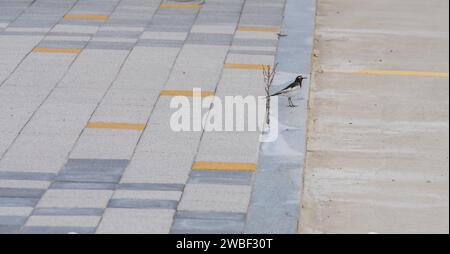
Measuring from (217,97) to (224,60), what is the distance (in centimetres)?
164

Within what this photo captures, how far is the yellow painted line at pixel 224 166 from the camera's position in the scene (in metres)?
11.7

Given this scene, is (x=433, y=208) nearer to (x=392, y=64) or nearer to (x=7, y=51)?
(x=392, y=64)

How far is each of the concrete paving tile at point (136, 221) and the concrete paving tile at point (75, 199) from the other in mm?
274

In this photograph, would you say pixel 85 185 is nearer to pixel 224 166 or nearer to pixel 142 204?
pixel 142 204

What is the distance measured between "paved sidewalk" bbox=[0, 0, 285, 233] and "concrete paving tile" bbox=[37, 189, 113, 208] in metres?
0.02

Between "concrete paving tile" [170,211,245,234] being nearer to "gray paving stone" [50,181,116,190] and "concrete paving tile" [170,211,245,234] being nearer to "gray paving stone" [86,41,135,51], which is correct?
"gray paving stone" [50,181,116,190]

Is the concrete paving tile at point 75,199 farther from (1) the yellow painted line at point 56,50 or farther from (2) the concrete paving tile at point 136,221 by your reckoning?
(1) the yellow painted line at point 56,50

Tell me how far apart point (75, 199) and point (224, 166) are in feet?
6.34

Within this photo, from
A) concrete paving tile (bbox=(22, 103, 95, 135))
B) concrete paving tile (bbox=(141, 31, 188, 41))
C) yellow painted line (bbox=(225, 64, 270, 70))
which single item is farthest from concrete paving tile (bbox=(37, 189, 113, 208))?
concrete paving tile (bbox=(141, 31, 188, 41))

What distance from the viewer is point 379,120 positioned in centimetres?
1330

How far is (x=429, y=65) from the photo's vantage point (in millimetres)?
15477

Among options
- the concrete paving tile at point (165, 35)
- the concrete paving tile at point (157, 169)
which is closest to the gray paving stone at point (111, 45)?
the concrete paving tile at point (165, 35)
